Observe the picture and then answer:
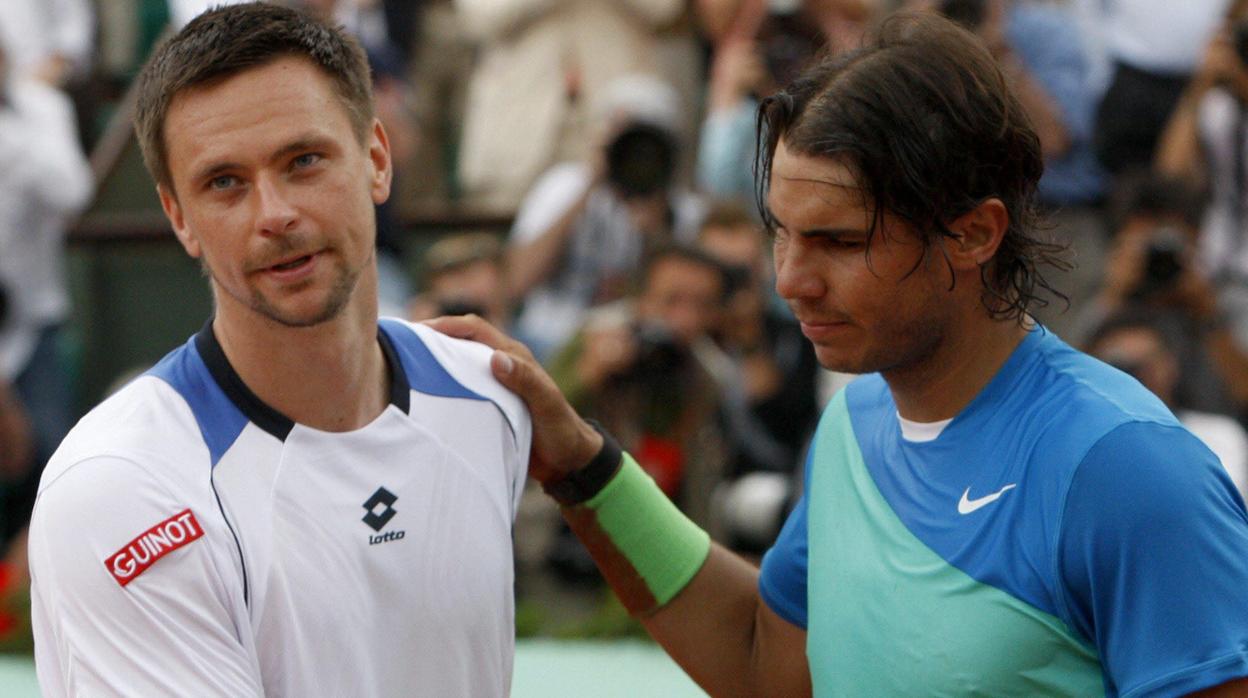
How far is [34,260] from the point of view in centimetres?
691

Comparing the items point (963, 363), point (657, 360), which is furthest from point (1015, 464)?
point (657, 360)

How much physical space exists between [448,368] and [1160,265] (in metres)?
3.87

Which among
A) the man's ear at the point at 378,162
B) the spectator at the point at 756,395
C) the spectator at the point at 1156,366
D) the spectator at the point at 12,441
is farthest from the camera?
the spectator at the point at 12,441

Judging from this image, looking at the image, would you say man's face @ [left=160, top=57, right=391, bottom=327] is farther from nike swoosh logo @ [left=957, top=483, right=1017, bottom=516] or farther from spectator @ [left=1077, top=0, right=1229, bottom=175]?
spectator @ [left=1077, top=0, right=1229, bottom=175]

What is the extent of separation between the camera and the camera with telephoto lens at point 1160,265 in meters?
5.98

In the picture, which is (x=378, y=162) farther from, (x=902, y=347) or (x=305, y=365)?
(x=902, y=347)

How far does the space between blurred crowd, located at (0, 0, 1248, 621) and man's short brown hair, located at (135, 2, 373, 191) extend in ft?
9.65

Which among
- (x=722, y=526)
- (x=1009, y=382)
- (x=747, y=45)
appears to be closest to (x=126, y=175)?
(x=747, y=45)

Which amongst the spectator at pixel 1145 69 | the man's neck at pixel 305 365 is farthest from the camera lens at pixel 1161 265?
the man's neck at pixel 305 365

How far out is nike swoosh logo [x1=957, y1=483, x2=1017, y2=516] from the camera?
8.02 ft

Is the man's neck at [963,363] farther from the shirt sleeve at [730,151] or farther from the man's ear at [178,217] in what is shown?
the shirt sleeve at [730,151]

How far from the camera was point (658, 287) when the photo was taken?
593 centimetres

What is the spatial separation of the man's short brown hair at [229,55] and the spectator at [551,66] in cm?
459

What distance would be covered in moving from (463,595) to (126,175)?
19.6 feet
